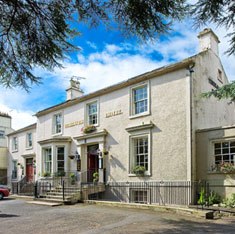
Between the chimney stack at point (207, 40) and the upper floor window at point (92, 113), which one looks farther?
the upper floor window at point (92, 113)

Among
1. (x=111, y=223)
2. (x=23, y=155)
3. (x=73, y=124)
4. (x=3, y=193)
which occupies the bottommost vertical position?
(x=3, y=193)

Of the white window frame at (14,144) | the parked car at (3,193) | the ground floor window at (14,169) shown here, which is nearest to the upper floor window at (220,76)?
the parked car at (3,193)

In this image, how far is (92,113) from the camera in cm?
1961

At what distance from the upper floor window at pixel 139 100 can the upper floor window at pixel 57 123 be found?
271 inches

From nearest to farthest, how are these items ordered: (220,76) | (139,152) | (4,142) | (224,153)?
(224,153) → (139,152) → (220,76) → (4,142)

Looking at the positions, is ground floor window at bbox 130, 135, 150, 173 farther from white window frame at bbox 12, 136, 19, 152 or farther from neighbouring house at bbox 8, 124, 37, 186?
white window frame at bbox 12, 136, 19, 152

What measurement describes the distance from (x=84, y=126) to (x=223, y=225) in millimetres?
11457

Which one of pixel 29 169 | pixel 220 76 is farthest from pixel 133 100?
pixel 29 169

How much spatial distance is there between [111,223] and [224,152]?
614 centimetres

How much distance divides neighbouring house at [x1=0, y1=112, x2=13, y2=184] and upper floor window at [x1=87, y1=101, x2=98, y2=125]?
47.8 feet

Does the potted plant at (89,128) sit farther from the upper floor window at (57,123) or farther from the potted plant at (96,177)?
the upper floor window at (57,123)

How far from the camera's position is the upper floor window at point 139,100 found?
1662 cm

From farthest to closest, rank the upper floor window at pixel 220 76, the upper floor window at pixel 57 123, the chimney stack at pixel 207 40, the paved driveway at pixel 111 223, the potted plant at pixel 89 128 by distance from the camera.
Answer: the upper floor window at pixel 57 123 → the potted plant at pixel 89 128 → the upper floor window at pixel 220 76 → the chimney stack at pixel 207 40 → the paved driveway at pixel 111 223

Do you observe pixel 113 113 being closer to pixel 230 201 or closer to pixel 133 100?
pixel 133 100
